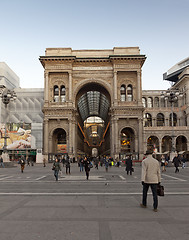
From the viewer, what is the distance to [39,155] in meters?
54.1

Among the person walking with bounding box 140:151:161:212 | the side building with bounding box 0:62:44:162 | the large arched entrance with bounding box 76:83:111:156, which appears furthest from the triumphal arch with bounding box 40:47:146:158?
the person walking with bounding box 140:151:161:212

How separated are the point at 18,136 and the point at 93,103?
39.3 m

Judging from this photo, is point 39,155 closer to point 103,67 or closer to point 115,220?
point 103,67

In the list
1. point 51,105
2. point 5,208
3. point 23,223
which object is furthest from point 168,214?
point 51,105

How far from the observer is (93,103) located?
90.7m

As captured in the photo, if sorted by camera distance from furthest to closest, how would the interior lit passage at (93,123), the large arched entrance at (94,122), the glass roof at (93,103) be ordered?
the interior lit passage at (93,123), the large arched entrance at (94,122), the glass roof at (93,103)

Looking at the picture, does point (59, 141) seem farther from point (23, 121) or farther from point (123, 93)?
point (123, 93)

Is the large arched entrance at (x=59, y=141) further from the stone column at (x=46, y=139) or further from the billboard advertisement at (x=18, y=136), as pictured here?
the billboard advertisement at (x=18, y=136)

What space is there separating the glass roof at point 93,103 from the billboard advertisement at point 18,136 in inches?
918

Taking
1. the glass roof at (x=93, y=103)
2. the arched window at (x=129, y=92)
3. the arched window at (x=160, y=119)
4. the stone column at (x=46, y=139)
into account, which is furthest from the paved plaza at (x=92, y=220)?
the glass roof at (x=93, y=103)

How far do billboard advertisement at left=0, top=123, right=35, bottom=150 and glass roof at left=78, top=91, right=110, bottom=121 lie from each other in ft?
76.5

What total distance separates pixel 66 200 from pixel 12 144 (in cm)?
4942

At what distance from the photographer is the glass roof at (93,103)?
78.2m

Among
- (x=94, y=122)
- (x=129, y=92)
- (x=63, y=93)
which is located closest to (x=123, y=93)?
(x=129, y=92)
